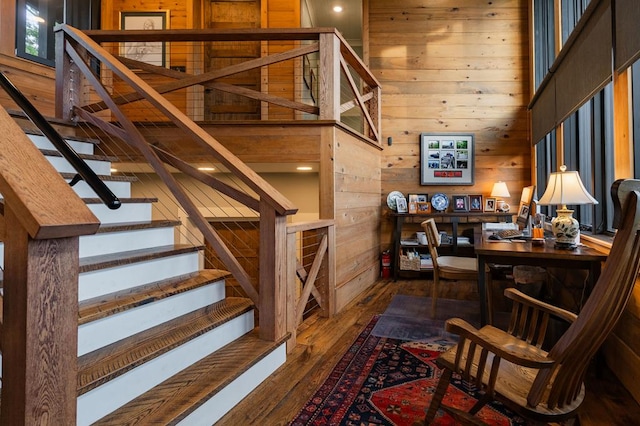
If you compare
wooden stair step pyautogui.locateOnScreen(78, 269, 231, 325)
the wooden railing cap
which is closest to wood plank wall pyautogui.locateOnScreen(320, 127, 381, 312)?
wooden stair step pyautogui.locateOnScreen(78, 269, 231, 325)

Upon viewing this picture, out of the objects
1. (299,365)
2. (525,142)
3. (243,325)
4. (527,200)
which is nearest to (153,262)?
(243,325)

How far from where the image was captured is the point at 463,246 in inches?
192

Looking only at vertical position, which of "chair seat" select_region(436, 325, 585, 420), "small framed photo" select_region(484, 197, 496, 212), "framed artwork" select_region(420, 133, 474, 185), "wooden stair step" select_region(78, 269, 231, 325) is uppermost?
"framed artwork" select_region(420, 133, 474, 185)

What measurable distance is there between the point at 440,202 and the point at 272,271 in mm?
3590

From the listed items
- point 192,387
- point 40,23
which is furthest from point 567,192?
point 40,23

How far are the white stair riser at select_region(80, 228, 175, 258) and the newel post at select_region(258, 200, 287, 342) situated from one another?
85 cm

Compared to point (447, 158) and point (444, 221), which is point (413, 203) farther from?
point (447, 158)

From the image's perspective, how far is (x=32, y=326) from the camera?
0.83 meters

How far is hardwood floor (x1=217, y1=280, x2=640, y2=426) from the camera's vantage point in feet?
5.73

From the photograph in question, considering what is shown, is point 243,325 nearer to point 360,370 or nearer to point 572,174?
point 360,370

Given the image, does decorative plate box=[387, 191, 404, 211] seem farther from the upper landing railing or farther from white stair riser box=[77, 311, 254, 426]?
white stair riser box=[77, 311, 254, 426]

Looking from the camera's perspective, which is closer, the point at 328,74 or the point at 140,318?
the point at 140,318

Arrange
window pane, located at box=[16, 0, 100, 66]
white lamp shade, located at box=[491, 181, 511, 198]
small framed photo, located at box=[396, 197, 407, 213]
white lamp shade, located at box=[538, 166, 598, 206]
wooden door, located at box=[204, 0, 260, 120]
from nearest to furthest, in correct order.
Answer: white lamp shade, located at box=[538, 166, 598, 206] < window pane, located at box=[16, 0, 100, 66] < white lamp shade, located at box=[491, 181, 511, 198] < small framed photo, located at box=[396, 197, 407, 213] < wooden door, located at box=[204, 0, 260, 120]

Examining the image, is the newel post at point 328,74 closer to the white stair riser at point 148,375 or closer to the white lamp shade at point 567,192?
the white lamp shade at point 567,192
